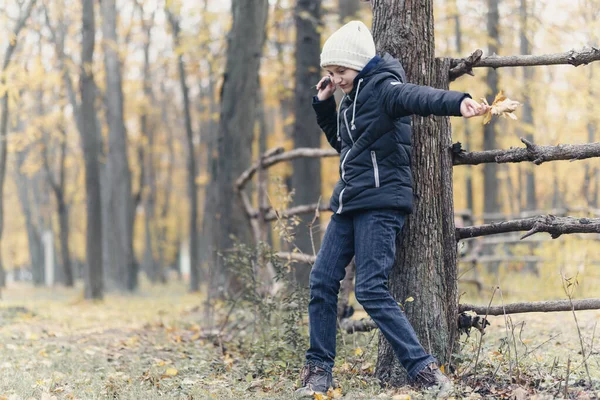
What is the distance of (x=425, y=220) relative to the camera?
4.23m

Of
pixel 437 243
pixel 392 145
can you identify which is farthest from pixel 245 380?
pixel 392 145

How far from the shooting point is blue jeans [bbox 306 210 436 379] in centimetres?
389

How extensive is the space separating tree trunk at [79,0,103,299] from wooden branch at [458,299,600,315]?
9.85 metres

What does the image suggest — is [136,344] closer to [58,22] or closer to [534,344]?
[534,344]

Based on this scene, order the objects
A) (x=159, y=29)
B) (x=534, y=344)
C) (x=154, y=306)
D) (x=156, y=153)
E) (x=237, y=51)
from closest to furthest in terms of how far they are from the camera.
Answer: (x=534, y=344)
(x=237, y=51)
(x=154, y=306)
(x=159, y=29)
(x=156, y=153)

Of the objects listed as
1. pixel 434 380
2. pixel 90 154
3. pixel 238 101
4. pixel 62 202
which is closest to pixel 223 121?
pixel 238 101

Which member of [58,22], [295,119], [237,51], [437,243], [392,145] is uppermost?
Result: [58,22]

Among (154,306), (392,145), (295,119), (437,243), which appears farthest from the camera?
(154,306)

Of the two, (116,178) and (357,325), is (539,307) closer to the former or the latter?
(357,325)

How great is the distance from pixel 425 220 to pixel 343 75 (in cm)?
96

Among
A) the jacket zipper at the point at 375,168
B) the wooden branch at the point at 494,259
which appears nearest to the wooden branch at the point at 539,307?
the jacket zipper at the point at 375,168

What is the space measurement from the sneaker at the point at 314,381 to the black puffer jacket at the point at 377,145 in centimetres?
92

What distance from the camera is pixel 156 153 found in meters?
30.7

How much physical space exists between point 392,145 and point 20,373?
9.70 ft
